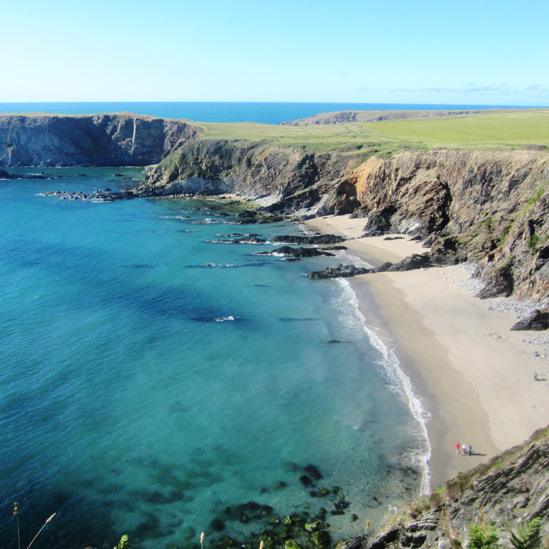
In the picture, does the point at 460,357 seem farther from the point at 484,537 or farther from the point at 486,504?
the point at 484,537

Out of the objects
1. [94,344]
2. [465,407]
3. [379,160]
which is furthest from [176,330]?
[379,160]

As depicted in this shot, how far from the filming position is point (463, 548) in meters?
13.1

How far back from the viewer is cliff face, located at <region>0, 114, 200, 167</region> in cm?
13712

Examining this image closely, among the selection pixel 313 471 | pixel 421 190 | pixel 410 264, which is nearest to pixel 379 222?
pixel 421 190

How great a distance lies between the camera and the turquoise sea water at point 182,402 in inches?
977

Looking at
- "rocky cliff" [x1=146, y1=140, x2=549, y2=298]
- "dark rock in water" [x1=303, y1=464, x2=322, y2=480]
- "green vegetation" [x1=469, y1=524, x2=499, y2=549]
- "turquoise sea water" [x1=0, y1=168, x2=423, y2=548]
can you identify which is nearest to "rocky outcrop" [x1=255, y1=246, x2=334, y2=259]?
"turquoise sea water" [x1=0, y1=168, x2=423, y2=548]

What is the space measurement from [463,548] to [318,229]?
64.0m

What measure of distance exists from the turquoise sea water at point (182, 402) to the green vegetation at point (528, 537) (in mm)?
12682

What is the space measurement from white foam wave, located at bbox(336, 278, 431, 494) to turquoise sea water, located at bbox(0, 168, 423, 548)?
491 mm

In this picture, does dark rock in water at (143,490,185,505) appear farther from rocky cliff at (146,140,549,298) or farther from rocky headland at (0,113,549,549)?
rocky cliff at (146,140,549,298)

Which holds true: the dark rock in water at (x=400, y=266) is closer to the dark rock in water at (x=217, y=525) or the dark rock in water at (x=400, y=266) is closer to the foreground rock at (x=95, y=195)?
the dark rock in water at (x=217, y=525)

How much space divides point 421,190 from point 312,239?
50.2 ft

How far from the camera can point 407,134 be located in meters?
101

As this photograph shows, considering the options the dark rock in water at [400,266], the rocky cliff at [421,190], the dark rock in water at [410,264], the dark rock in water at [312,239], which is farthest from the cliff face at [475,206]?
the dark rock in water at [312,239]
